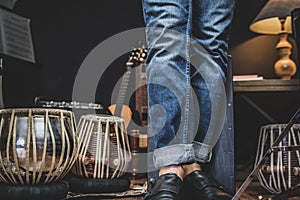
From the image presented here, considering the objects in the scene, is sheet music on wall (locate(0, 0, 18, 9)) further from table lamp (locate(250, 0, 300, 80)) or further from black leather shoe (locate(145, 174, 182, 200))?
black leather shoe (locate(145, 174, 182, 200))

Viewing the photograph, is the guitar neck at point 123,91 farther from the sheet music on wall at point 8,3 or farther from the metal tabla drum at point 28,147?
the metal tabla drum at point 28,147

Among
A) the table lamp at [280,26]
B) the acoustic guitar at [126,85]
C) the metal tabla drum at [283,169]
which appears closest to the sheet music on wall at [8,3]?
the acoustic guitar at [126,85]

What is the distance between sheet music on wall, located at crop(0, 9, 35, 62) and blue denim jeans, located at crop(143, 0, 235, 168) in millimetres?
1829

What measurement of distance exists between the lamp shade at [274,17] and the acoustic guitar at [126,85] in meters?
0.65

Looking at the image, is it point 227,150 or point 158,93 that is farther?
point 227,150

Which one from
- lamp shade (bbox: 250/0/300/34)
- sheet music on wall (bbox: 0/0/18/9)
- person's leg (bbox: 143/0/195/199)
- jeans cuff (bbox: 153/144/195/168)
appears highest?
sheet music on wall (bbox: 0/0/18/9)

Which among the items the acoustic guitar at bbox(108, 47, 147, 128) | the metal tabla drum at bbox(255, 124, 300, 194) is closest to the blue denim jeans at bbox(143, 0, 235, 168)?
the metal tabla drum at bbox(255, 124, 300, 194)

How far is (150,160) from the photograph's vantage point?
3.98ft

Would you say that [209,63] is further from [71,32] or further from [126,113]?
[71,32]

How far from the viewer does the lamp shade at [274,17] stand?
7.51 ft

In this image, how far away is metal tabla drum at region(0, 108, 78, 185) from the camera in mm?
1454

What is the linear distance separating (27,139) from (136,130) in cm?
109

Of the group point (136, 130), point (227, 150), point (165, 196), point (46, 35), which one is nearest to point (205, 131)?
point (227, 150)

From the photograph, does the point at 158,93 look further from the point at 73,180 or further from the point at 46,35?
the point at 46,35
